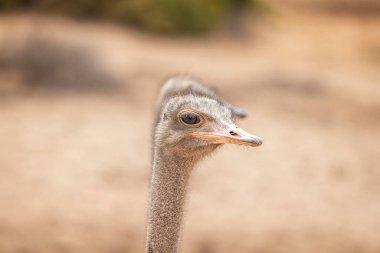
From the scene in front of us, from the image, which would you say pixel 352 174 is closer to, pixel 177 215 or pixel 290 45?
pixel 177 215

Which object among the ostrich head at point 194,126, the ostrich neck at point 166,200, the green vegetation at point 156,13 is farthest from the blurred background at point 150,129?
the ostrich head at point 194,126

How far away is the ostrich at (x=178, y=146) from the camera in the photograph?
2189 millimetres

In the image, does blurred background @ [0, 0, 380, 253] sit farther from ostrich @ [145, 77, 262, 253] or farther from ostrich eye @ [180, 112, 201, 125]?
ostrich eye @ [180, 112, 201, 125]

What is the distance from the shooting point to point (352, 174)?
590cm

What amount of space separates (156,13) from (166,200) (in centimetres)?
1014

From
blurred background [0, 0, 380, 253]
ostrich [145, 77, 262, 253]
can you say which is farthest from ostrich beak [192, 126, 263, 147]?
blurred background [0, 0, 380, 253]

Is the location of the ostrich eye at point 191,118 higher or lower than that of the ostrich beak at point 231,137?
higher

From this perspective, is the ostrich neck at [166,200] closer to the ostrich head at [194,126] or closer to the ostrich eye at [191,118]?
the ostrich head at [194,126]

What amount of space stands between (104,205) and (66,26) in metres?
5.75

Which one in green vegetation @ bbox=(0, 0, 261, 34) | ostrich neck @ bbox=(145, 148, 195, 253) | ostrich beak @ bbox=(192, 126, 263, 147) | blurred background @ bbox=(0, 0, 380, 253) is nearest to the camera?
ostrich beak @ bbox=(192, 126, 263, 147)

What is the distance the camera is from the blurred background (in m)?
4.48

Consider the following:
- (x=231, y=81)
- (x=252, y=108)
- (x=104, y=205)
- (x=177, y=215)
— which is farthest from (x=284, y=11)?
(x=177, y=215)

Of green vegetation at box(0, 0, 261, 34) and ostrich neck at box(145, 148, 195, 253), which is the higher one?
green vegetation at box(0, 0, 261, 34)

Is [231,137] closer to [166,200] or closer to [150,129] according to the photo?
[166,200]
